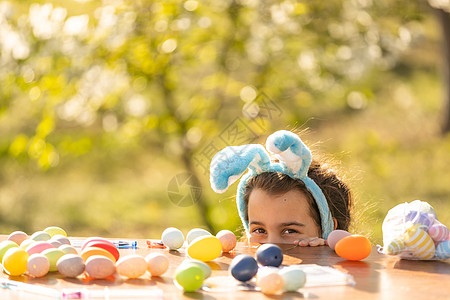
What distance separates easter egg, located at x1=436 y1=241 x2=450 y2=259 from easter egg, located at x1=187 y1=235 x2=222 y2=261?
54cm

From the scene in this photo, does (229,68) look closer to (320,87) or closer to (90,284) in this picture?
(320,87)

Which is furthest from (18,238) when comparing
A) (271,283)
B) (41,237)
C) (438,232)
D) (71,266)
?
(438,232)

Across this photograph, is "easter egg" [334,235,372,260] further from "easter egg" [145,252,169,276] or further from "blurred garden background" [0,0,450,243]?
"blurred garden background" [0,0,450,243]

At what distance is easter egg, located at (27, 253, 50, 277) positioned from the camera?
1.27 meters

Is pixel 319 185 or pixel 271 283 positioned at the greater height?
pixel 319 185

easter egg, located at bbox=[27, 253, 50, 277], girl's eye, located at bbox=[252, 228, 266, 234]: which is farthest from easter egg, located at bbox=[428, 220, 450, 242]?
easter egg, located at bbox=[27, 253, 50, 277]

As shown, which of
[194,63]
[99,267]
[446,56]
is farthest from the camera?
[446,56]

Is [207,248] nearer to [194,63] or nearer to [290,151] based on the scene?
[290,151]

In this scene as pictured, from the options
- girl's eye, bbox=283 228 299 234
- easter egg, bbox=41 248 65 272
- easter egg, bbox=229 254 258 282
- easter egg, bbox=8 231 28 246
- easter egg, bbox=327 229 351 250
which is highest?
girl's eye, bbox=283 228 299 234

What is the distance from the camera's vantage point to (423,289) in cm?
118

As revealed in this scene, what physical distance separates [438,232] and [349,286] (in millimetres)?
437

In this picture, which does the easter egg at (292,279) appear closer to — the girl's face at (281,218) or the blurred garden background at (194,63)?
the girl's face at (281,218)

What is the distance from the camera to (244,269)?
120 cm

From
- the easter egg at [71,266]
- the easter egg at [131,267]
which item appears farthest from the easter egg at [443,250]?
the easter egg at [71,266]
